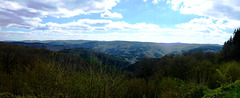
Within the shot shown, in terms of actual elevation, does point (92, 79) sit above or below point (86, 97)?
above

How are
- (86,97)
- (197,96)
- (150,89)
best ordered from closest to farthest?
(86,97) → (197,96) → (150,89)

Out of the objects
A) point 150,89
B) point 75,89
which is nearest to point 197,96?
point 150,89

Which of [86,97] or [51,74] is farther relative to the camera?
[51,74]

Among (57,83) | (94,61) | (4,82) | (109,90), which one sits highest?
(94,61)

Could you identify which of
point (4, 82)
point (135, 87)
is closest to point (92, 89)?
point (135, 87)

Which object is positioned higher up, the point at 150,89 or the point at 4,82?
the point at 4,82

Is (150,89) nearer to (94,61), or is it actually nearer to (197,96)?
(197,96)

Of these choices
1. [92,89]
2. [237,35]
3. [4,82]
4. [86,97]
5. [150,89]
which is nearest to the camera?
[86,97]

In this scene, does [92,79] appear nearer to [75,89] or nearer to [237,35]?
[75,89]

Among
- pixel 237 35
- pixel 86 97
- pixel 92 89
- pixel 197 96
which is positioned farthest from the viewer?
pixel 237 35
